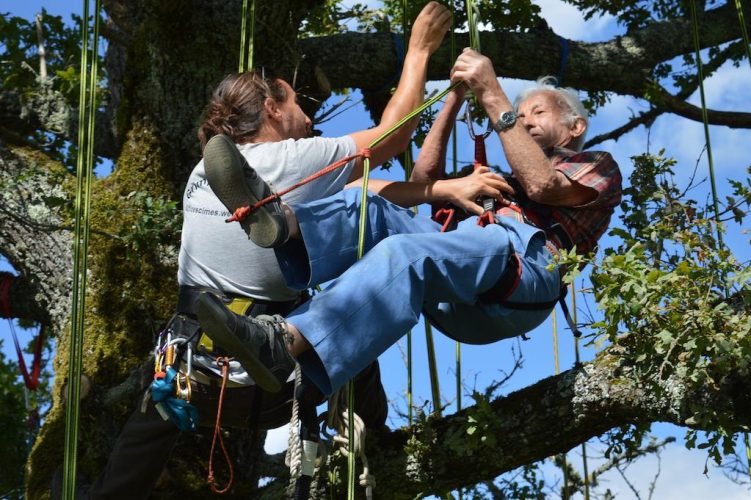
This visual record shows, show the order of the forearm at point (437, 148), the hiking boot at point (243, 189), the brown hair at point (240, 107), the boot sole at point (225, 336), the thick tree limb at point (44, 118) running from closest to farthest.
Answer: the boot sole at point (225, 336), the hiking boot at point (243, 189), the brown hair at point (240, 107), the forearm at point (437, 148), the thick tree limb at point (44, 118)

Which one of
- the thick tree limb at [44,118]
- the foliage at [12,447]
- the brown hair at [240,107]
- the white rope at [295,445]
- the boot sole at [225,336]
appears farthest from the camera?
the foliage at [12,447]

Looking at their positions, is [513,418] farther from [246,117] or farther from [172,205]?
[172,205]

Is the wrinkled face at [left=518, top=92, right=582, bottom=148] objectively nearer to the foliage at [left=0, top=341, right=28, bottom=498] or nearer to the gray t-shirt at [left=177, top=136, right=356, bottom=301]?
the gray t-shirt at [left=177, top=136, right=356, bottom=301]

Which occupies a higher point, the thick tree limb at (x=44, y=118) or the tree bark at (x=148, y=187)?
the thick tree limb at (x=44, y=118)

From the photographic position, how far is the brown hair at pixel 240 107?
10.7 ft

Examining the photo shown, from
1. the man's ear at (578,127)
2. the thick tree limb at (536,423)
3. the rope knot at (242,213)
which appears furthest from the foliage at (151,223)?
the man's ear at (578,127)

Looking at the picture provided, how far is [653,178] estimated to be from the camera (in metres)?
3.62

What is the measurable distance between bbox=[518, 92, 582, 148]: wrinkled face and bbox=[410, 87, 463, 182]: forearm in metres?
0.22

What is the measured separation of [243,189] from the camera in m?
2.77

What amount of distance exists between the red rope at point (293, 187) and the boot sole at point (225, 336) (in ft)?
0.84

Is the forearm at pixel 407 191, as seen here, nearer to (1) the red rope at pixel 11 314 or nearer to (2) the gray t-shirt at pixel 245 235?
(2) the gray t-shirt at pixel 245 235

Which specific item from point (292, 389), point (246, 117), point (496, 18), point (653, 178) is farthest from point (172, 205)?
point (496, 18)

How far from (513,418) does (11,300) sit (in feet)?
8.49

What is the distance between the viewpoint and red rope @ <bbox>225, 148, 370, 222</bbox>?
2.77 metres
